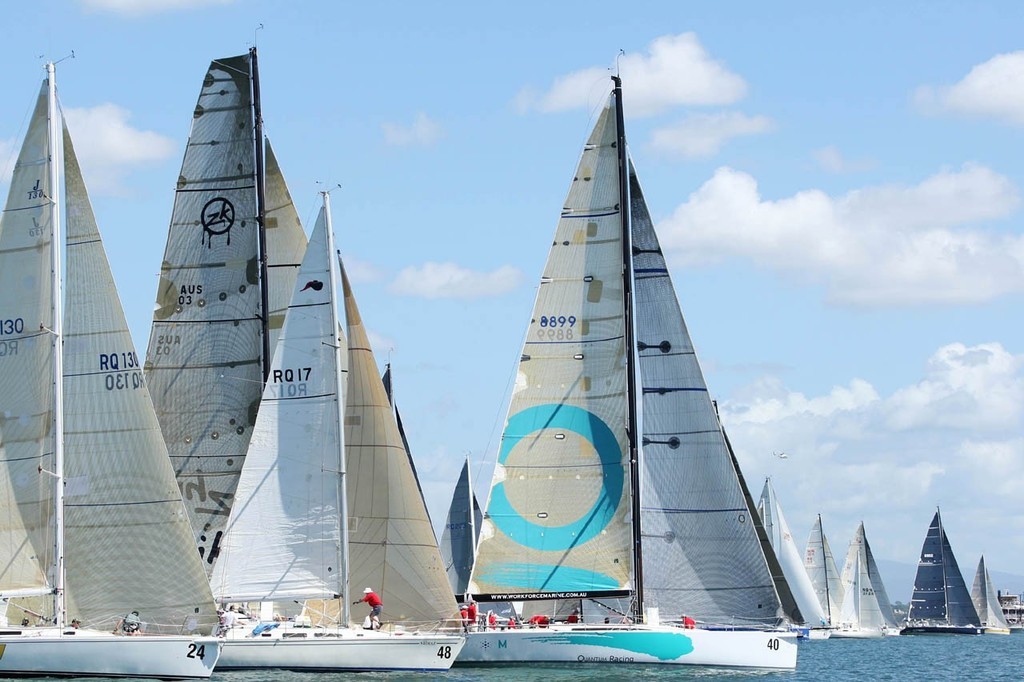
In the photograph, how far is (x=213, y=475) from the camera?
3578 cm

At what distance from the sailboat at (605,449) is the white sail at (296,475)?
492cm

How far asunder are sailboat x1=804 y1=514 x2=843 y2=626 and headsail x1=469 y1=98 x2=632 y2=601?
54.5m

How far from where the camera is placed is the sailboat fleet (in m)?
28.6

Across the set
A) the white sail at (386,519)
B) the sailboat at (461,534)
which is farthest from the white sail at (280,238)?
the sailboat at (461,534)

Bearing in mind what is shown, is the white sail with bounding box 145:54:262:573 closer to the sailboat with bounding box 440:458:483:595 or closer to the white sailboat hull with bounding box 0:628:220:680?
the white sailboat hull with bounding box 0:628:220:680

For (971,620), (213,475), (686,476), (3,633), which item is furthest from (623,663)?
(971,620)

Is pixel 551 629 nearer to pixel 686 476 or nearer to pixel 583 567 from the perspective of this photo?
pixel 583 567

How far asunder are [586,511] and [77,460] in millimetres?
11850

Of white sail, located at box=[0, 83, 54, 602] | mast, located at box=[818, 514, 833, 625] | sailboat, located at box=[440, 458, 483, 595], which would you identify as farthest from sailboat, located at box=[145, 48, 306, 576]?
mast, located at box=[818, 514, 833, 625]

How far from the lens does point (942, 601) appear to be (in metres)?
100

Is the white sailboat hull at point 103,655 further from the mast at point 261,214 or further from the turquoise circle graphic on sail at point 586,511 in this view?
the turquoise circle graphic on sail at point 586,511

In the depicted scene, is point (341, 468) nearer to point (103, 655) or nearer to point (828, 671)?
point (103, 655)

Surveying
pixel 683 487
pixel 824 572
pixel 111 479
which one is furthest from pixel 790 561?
pixel 111 479

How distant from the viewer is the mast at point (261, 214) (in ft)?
118
